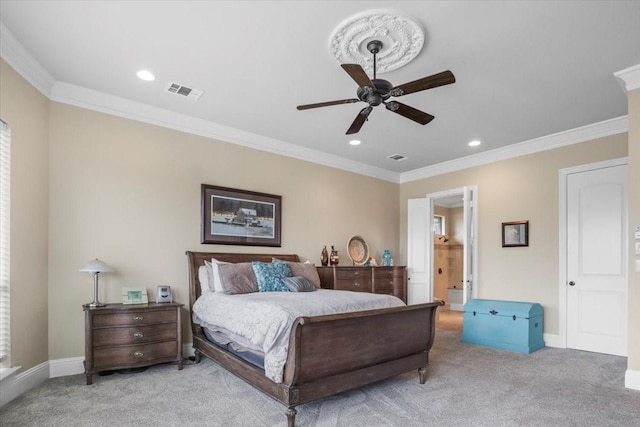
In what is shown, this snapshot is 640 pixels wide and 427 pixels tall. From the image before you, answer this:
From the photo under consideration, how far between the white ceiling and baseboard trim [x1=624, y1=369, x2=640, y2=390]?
8.68 feet

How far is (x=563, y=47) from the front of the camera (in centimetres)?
289

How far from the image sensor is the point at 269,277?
4074 millimetres

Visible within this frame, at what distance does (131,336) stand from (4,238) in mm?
1344

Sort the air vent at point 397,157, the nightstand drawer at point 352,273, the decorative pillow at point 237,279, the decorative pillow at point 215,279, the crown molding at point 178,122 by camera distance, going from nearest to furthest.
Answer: the crown molding at point 178,122, the decorative pillow at point 237,279, the decorative pillow at point 215,279, the nightstand drawer at point 352,273, the air vent at point 397,157

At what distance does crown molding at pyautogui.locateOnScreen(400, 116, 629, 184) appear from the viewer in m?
4.47

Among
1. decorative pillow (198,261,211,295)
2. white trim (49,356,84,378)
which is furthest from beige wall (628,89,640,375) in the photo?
white trim (49,356,84,378)

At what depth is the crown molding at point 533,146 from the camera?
14.7 feet

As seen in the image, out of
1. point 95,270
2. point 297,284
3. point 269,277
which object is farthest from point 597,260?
point 95,270

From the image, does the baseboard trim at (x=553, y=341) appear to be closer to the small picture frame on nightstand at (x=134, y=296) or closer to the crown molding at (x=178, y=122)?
the crown molding at (x=178, y=122)

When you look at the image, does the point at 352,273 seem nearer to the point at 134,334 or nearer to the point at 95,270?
the point at 134,334

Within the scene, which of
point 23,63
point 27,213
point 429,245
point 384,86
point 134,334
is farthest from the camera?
point 429,245

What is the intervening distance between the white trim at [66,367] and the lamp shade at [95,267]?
0.90 m

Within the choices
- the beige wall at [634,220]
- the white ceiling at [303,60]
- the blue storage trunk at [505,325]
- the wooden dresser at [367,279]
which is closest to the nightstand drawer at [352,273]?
the wooden dresser at [367,279]

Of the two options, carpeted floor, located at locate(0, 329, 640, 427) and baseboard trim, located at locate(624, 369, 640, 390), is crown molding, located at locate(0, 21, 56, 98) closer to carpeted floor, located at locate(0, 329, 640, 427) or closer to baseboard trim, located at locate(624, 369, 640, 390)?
carpeted floor, located at locate(0, 329, 640, 427)
